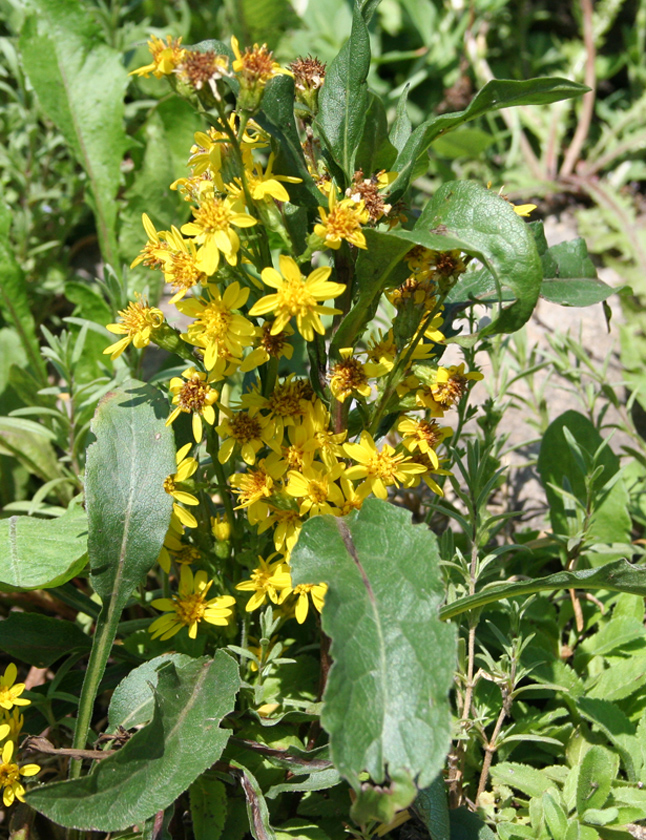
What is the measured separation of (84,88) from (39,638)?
216 cm

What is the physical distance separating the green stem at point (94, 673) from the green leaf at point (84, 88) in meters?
1.70

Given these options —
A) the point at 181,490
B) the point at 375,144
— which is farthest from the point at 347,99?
the point at 181,490

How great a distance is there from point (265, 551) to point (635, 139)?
3226 millimetres

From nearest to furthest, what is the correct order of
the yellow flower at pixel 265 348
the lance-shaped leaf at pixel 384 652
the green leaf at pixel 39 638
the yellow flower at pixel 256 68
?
the lance-shaped leaf at pixel 384 652 → the yellow flower at pixel 256 68 → the yellow flower at pixel 265 348 → the green leaf at pixel 39 638

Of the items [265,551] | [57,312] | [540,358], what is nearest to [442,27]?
[540,358]

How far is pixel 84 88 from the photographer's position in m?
3.02

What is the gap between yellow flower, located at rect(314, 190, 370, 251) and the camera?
56.3 inches

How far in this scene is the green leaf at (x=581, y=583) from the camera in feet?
5.13

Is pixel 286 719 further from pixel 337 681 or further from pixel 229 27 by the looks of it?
pixel 229 27

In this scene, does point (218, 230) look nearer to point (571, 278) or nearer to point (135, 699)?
point (571, 278)

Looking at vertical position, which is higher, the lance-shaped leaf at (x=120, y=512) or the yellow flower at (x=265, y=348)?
the yellow flower at (x=265, y=348)

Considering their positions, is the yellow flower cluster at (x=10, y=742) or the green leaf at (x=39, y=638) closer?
the yellow flower cluster at (x=10, y=742)

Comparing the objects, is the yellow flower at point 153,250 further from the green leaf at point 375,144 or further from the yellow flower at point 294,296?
the green leaf at point 375,144

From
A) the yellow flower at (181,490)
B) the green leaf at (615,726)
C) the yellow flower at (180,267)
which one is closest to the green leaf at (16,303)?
the yellow flower at (181,490)
